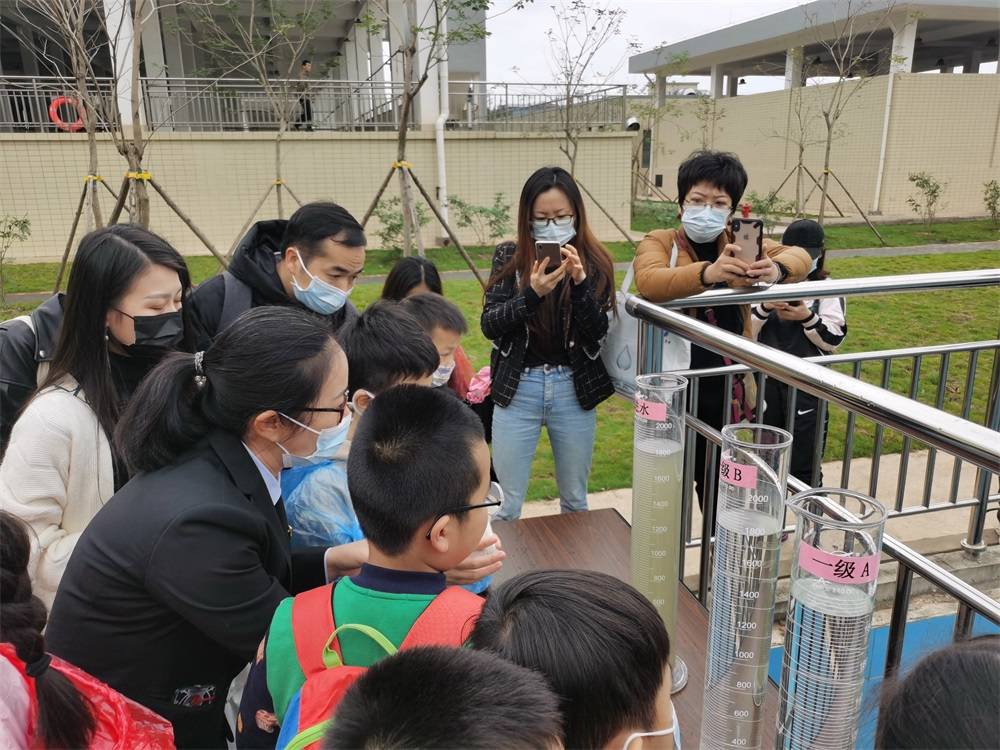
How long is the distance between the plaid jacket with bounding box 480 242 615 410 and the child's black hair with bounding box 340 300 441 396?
0.42 metres

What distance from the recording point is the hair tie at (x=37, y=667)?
1.04 metres

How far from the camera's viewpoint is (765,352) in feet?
4.49

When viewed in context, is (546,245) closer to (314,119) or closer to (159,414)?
(159,414)

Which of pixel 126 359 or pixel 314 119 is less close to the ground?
pixel 314 119

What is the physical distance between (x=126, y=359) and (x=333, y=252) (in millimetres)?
740

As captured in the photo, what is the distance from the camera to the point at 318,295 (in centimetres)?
246

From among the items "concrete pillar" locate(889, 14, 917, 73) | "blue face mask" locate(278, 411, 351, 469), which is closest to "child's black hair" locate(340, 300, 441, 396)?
"blue face mask" locate(278, 411, 351, 469)

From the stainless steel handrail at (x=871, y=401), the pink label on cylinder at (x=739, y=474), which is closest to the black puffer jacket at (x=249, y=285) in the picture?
the stainless steel handrail at (x=871, y=401)

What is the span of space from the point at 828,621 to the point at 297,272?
2.05 m

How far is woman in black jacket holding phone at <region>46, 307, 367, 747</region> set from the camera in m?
1.27

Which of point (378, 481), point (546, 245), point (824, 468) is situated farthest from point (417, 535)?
point (824, 468)

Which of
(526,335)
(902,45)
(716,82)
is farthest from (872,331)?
(716,82)

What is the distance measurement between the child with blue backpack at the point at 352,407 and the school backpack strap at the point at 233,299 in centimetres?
49

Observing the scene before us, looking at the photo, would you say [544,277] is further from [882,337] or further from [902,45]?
[902,45]
